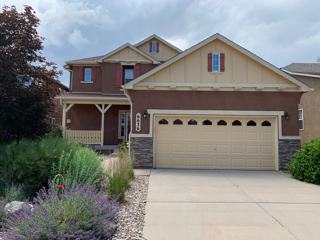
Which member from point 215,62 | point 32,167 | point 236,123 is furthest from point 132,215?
point 215,62

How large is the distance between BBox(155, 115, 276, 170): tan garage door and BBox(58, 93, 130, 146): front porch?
7663 millimetres

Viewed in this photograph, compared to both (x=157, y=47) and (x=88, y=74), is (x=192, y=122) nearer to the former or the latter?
(x=88, y=74)

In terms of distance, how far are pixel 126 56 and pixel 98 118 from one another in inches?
190

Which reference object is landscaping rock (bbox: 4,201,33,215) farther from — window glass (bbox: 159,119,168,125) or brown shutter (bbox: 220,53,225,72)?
brown shutter (bbox: 220,53,225,72)

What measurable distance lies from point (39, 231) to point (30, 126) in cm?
971

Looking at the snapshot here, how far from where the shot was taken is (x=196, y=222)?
6.48m

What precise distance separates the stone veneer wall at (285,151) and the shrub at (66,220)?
10.6 metres

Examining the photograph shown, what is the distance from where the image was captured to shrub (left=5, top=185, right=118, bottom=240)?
5.07m

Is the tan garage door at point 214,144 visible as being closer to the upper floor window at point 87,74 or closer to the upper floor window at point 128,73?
the upper floor window at point 128,73

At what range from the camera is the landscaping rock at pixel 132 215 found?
5824 mm

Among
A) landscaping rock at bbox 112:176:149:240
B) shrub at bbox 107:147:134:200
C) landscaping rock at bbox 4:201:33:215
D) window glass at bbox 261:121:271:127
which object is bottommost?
landscaping rock at bbox 112:176:149:240

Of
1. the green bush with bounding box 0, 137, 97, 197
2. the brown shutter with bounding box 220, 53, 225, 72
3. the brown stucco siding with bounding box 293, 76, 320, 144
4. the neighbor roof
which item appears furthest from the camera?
the neighbor roof

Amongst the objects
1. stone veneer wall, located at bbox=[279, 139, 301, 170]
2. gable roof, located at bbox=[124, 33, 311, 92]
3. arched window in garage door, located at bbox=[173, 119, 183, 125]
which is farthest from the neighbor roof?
arched window in garage door, located at bbox=[173, 119, 183, 125]

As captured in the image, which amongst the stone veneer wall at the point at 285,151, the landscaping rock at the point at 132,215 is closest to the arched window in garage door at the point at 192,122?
the stone veneer wall at the point at 285,151
